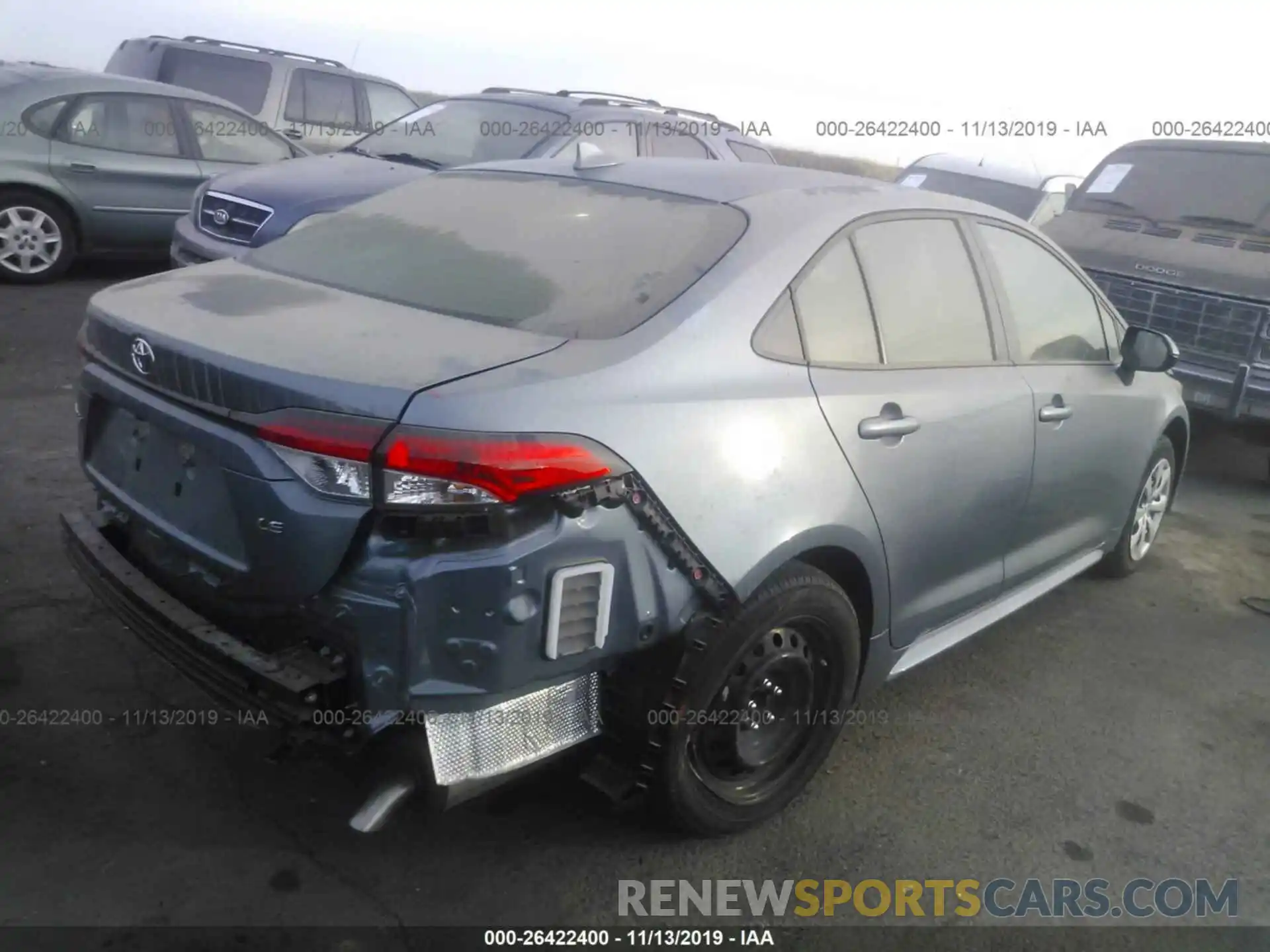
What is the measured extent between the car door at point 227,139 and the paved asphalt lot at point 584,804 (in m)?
5.30

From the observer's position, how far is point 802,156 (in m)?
29.9

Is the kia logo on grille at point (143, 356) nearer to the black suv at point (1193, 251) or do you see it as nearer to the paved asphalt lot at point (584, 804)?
the paved asphalt lot at point (584, 804)

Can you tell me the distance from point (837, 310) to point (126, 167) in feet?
23.8

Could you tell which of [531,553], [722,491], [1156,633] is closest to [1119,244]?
[1156,633]

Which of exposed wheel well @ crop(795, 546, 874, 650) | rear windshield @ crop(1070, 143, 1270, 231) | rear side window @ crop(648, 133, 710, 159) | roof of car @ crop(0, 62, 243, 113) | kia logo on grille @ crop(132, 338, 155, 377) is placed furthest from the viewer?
rear side window @ crop(648, 133, 710, 159)

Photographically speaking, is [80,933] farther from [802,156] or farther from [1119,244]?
[802,156]

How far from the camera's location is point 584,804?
123 inches

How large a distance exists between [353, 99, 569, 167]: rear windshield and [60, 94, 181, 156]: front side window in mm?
1822

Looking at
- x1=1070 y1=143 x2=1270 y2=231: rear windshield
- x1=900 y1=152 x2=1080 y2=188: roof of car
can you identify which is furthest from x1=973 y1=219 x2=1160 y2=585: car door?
x1=900 y1=152 x2=1080 y2=188: roof of car

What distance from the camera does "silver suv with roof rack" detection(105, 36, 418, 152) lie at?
422 inches

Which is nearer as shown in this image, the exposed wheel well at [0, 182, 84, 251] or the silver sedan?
the exposed wheel well at [0, 182, 84, 251]

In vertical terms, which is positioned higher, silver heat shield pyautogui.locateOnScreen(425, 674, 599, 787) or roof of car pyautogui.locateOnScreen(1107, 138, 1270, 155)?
roof of car pyautogui.locateOnScreen(1107, 138, 1270, 155)

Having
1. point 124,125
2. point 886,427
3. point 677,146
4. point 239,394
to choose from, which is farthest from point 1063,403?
point 124,125

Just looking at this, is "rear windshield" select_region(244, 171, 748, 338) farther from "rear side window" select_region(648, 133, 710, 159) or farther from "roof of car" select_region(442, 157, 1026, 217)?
"rear side window" select_region(648, 133, 710, 159)
